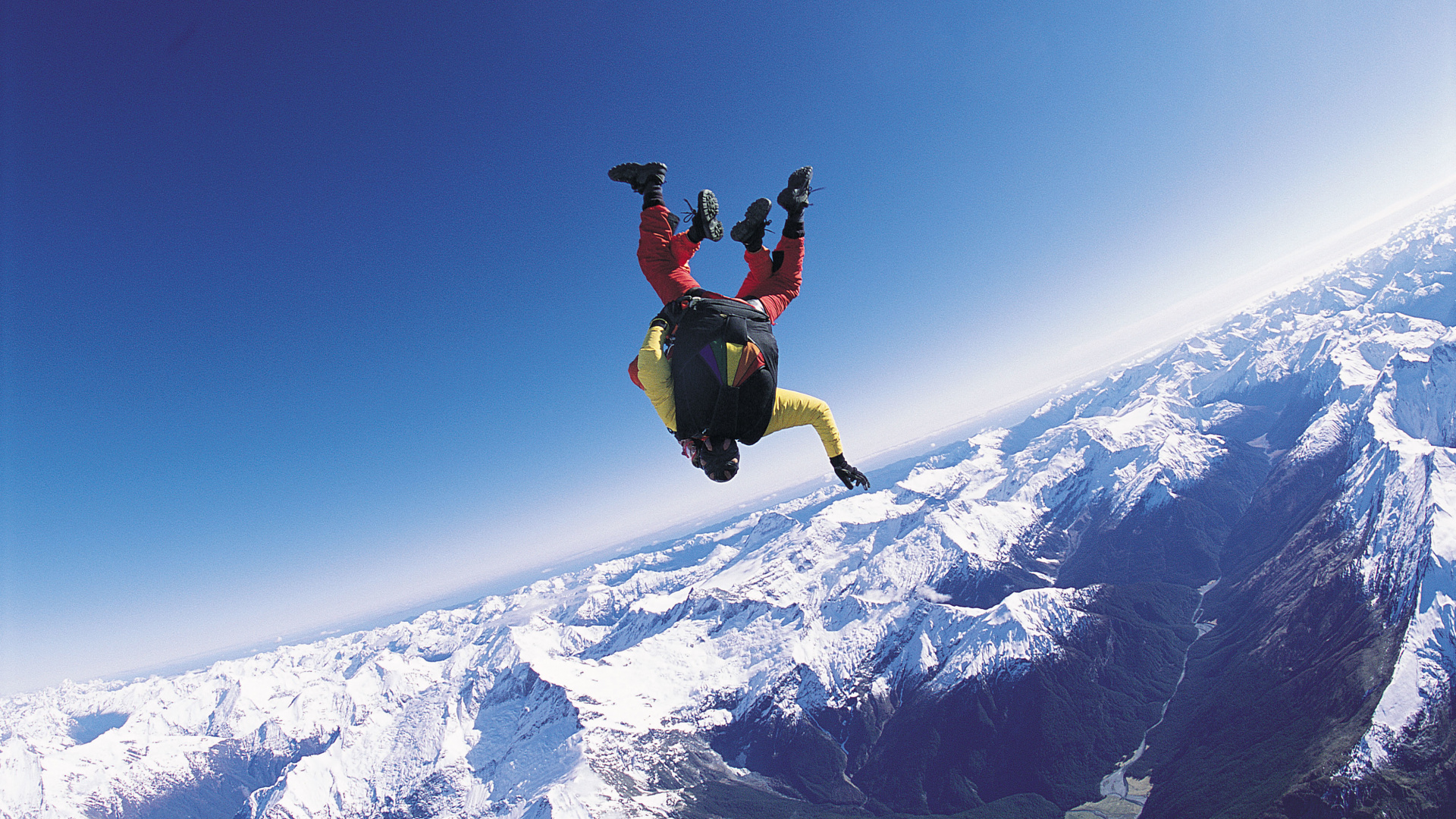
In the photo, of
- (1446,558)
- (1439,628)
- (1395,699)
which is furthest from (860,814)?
(1446,558)

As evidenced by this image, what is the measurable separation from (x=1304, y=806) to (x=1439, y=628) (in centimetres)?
6256

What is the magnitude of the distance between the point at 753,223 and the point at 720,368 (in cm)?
184

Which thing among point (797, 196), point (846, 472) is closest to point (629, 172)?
point (797, 196)

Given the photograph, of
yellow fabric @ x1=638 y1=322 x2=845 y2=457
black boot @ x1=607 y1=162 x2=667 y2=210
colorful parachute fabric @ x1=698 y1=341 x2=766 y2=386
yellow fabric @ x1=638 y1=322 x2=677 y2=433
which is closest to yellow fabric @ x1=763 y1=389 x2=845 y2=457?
yellow fabric @ x1=638 y1=322 x2=845 y2=457

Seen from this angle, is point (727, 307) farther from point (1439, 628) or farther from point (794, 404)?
point (1439, 628)

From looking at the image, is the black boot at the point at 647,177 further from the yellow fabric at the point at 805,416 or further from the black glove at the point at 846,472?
the black glove at the point at 846,472

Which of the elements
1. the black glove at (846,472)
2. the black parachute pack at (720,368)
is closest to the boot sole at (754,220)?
the black parachute pack at (720,368)

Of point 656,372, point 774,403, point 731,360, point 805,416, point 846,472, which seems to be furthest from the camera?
point 846,472

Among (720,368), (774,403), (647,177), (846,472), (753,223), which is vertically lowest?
(846,472)

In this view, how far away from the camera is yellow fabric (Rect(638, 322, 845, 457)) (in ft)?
16.8

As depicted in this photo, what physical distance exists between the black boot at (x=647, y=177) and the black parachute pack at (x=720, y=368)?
57.1 inches

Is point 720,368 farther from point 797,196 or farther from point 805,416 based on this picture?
point 797,196

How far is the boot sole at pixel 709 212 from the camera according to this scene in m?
5.68

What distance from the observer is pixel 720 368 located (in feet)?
16.5
